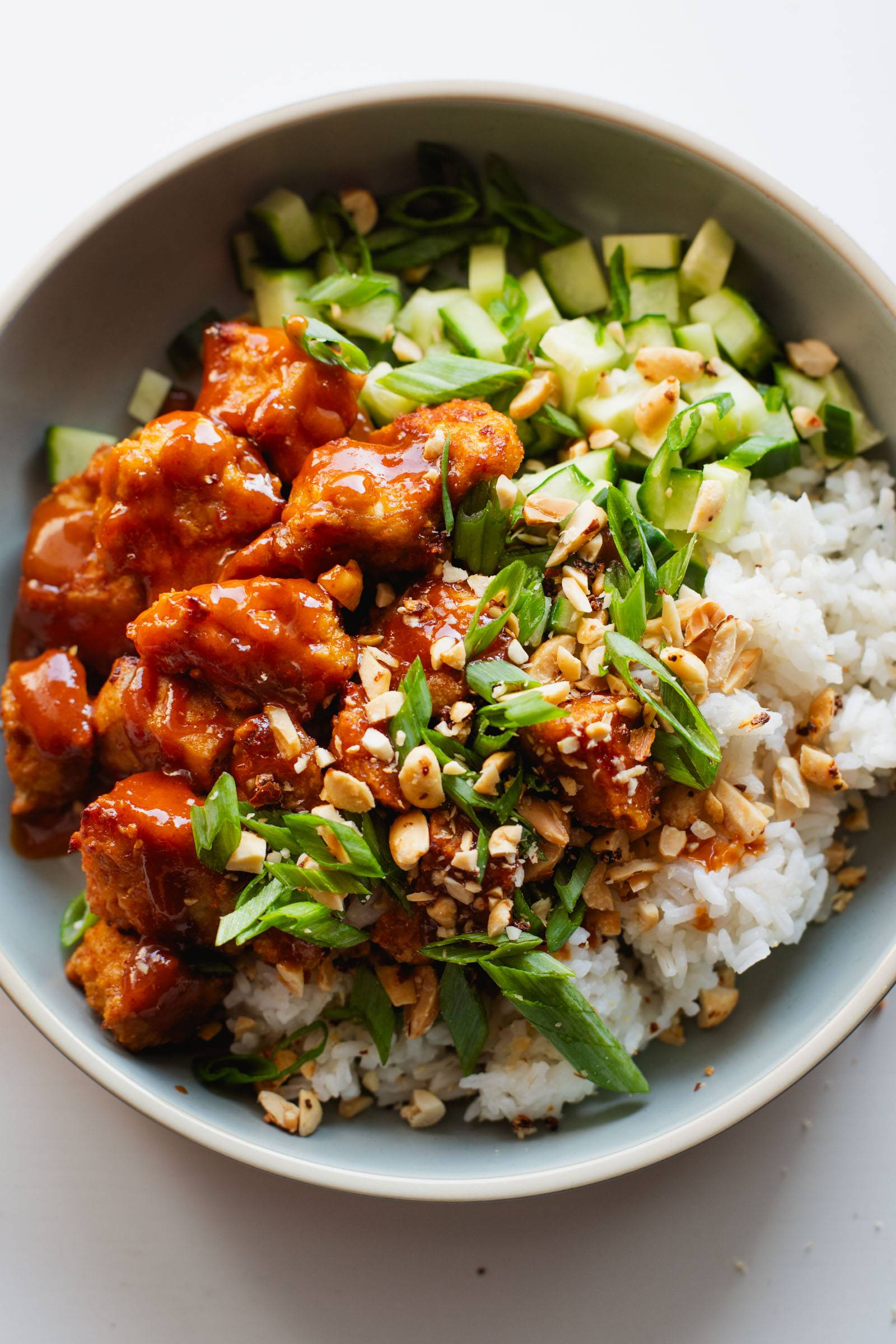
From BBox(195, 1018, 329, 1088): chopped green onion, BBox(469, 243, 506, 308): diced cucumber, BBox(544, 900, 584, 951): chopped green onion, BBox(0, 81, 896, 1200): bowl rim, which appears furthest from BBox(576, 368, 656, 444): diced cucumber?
BBox(195, 1018, 329, 1088): chopped green onion

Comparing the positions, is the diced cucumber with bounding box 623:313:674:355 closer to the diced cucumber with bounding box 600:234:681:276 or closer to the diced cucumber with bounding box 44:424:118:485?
the diced cucumber with bounding box 600:234:681:276

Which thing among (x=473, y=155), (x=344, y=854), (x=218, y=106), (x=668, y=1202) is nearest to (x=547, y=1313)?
(x=668, y=1202)

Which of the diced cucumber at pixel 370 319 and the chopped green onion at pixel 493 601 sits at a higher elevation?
the diced cucumber at pixel 370 319

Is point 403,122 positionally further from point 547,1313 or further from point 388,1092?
point 547,1313

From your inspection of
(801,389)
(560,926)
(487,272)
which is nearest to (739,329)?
(801,389)

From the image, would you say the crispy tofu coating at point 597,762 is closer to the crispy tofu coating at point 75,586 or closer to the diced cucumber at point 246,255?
the crispy tofu coating at point 75,586

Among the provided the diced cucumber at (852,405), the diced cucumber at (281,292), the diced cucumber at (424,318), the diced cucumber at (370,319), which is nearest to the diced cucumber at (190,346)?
the diced cucumber at (281,292)
